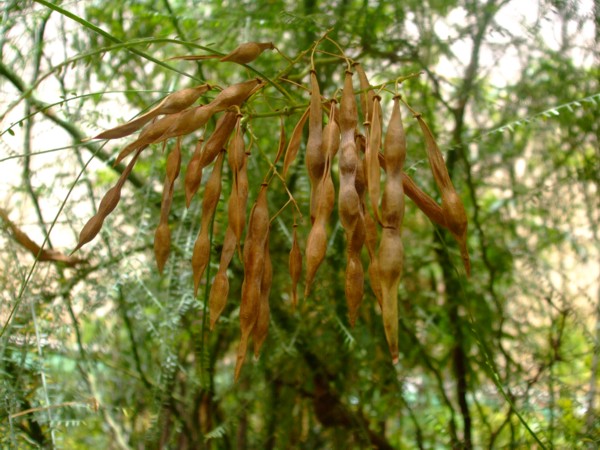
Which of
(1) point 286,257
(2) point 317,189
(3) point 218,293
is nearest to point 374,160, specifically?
(2) point 317,189

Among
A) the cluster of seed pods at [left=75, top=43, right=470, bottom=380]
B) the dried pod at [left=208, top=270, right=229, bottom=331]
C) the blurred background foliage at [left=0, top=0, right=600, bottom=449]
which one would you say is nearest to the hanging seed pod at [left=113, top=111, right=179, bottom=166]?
the cluster of seed pods at [left=75, top=43, right=470, bottom=380]

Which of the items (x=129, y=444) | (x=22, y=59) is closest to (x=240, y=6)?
(x=22, y=59)

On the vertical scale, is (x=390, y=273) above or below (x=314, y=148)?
below

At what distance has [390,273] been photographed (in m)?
0.41

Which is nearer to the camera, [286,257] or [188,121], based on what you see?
[188,121]

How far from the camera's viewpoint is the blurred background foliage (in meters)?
0.84

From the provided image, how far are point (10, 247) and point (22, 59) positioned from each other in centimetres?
26

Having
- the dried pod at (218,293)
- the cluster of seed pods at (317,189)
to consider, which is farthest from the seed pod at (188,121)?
the dried pod at (218,293)

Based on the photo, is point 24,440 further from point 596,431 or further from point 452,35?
point 452,35

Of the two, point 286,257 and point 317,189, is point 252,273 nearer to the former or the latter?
point 317,189

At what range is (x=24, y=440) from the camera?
745 mm

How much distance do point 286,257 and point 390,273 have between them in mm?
609

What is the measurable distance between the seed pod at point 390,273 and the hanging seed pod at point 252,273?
10 cm

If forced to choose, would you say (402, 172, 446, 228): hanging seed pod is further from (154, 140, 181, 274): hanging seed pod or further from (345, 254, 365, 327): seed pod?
(154, 140, 181, 274): hanging seed pod
